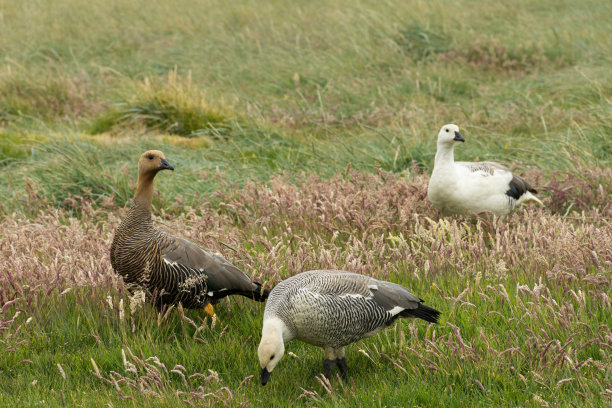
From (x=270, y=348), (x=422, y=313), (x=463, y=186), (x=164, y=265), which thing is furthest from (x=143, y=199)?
(x=463, y=186)

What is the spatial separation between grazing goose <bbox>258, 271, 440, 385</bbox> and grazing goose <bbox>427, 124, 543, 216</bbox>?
230 centimetres

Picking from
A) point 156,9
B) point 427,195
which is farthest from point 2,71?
point 427,195

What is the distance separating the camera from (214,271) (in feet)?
16.4

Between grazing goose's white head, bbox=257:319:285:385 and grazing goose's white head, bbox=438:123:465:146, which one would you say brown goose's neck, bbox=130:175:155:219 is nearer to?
grazing goose's white head, bbox=257:319:285:385

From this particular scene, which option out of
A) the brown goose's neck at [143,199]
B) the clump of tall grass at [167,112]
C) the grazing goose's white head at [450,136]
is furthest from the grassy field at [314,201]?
the grazing goose's white head at [450,136]

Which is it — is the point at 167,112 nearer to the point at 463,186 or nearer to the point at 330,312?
the point at 463,186

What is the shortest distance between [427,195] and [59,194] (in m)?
4.32

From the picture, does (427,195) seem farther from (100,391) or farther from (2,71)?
(2,71)

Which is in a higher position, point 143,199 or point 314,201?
point 143,199

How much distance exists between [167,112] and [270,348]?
27.8 ft

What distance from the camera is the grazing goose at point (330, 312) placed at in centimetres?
403

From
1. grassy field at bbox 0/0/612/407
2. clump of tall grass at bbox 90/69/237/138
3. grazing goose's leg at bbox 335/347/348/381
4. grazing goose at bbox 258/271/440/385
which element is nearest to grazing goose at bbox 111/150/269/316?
grassy field at bbox 0/0/612/407

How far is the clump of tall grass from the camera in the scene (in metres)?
11.7

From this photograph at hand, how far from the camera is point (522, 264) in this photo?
17.4 ft
